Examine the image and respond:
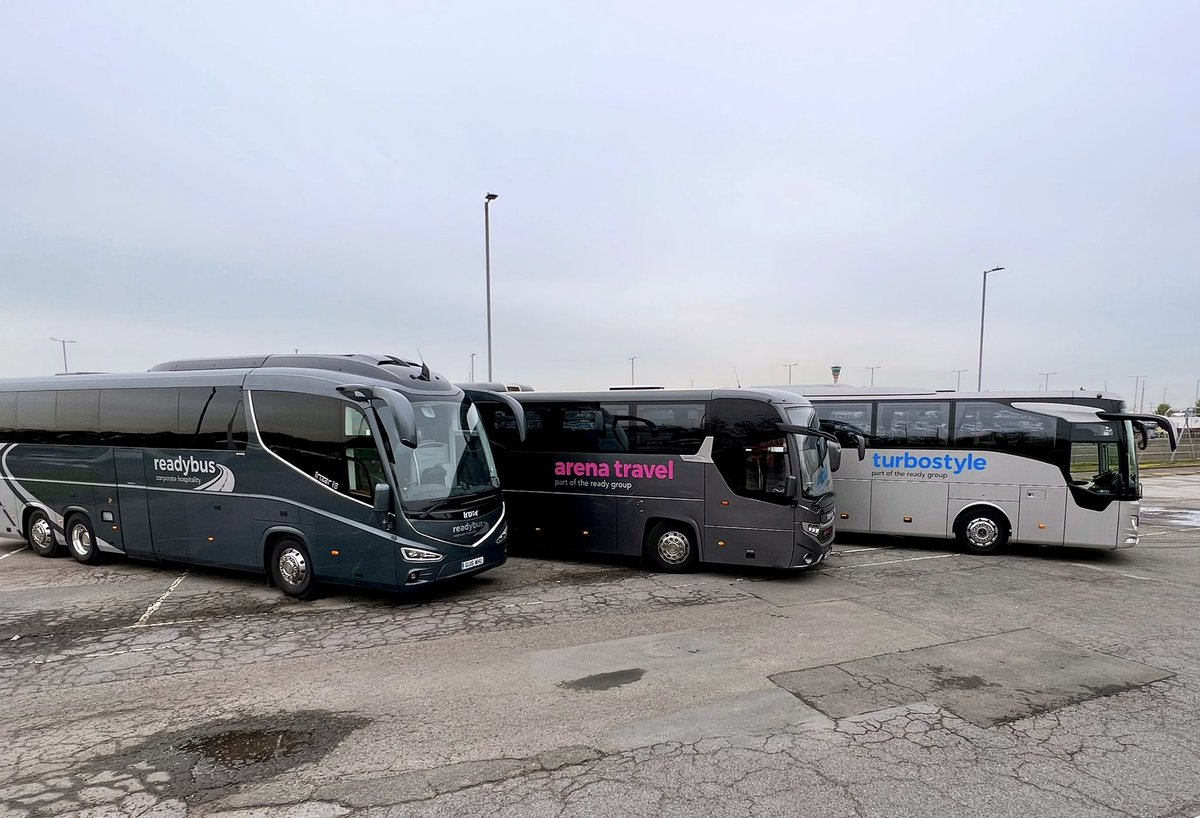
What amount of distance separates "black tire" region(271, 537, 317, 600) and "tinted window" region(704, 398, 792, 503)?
5738mm

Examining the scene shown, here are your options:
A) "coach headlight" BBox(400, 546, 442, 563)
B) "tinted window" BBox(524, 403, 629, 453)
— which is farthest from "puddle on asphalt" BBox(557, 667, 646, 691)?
"tinted window" BBox(524, 403, 629, 453)

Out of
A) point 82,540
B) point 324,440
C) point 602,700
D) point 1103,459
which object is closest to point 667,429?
point 324,440

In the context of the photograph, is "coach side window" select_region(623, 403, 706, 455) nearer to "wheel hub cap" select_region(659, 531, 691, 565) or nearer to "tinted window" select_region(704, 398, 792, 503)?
"tinted window" select_region(704, 398, 792, 503)

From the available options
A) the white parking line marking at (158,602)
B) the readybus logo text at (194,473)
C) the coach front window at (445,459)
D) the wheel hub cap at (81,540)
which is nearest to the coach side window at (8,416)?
the wheel hub cap at (81,540)

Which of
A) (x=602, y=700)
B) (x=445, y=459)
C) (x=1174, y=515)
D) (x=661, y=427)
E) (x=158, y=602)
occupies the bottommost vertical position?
(x=1174, y=515)

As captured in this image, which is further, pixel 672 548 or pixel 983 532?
pixel 983 532

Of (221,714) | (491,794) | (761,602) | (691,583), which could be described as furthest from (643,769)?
(691,583)

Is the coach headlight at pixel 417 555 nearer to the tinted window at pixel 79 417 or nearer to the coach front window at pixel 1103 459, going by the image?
the tinted window at pixel 79 417

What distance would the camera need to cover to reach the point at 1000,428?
11492mm

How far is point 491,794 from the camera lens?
394 centimetres

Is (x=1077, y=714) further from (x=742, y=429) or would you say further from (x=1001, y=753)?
(x=742, y=429)

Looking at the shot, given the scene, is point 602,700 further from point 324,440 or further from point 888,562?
point 888,562

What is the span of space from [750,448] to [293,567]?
6402 mm

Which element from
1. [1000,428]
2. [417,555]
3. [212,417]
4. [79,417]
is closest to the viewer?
[417,555]
